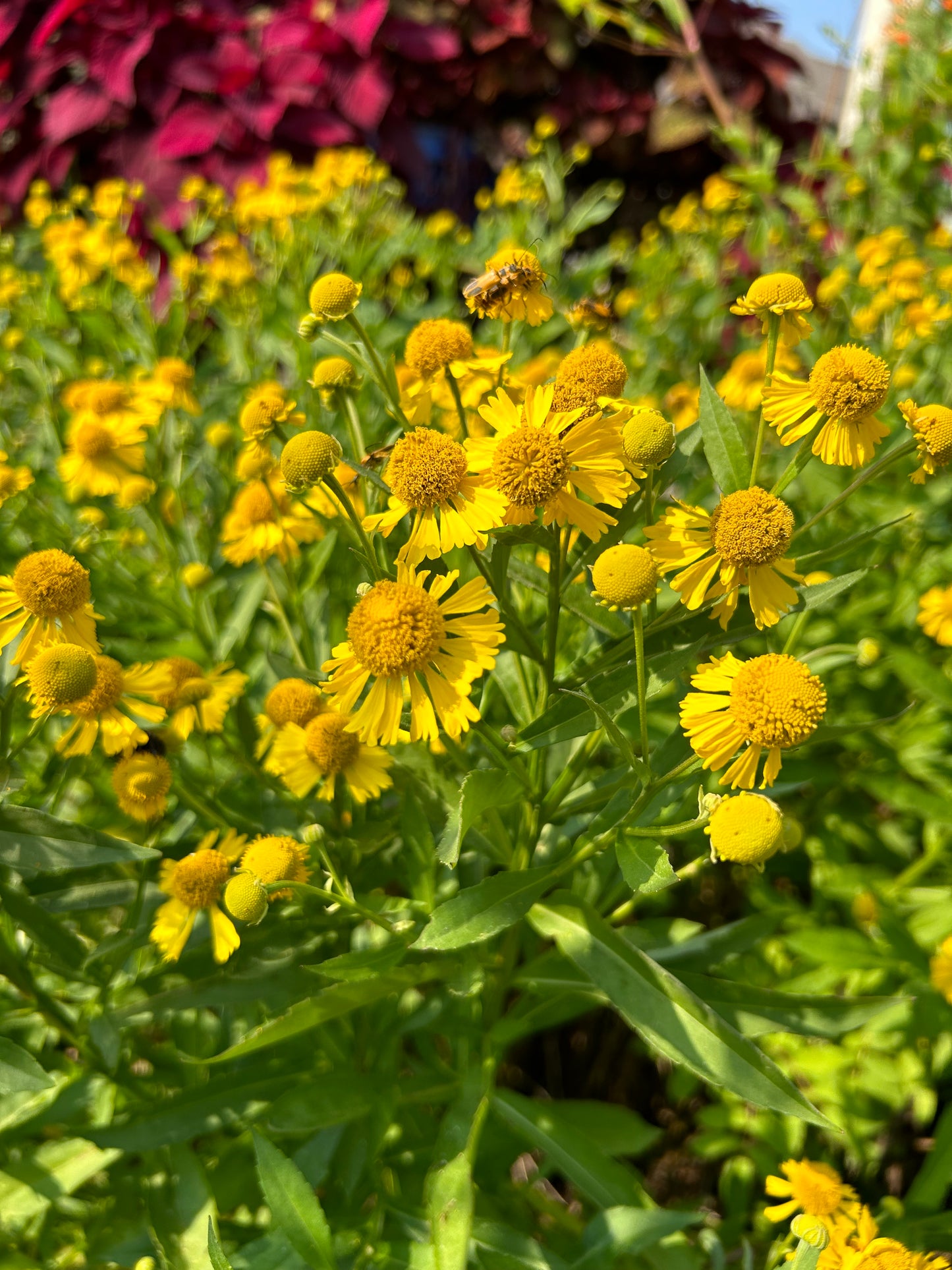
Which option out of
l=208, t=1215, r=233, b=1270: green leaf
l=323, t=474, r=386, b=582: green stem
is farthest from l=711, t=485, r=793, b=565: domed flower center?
l=208, t=1215, r=233, b=1270: green leaf

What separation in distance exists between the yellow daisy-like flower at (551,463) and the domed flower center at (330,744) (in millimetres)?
319

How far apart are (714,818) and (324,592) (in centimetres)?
84

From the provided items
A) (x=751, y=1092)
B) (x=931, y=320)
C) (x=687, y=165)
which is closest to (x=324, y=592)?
(x=751, y=1092)

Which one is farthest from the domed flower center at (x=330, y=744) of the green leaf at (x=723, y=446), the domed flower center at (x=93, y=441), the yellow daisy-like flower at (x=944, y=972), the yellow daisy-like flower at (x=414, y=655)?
the yellow daisy-like flower at (x=944, y=972)

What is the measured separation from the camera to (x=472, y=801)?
0.83 m

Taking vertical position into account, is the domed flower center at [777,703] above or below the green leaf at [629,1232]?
above

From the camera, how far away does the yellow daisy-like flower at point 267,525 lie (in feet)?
4.21

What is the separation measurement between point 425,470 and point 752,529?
0.29m

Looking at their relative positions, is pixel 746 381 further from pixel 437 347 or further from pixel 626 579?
pixel 626 579

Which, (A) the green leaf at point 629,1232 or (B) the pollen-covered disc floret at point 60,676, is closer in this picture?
(B) the pollen-covered disc floret at point 60,676

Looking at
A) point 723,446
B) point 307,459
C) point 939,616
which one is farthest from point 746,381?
point 307,459

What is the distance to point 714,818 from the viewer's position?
31.3 inches

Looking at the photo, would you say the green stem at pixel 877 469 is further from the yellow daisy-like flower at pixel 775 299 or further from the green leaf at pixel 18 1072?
the green leaf at pixel 18 1072

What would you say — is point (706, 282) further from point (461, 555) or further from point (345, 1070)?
point (345, 1070)
